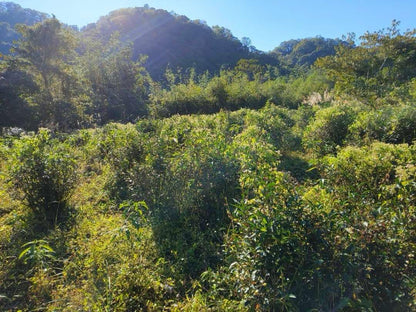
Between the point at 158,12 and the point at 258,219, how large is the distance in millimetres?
48889

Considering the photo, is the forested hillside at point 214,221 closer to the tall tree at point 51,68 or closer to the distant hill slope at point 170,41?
the tall tree at point 51,68

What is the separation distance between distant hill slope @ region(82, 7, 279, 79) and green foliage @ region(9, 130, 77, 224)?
2738 centimetres

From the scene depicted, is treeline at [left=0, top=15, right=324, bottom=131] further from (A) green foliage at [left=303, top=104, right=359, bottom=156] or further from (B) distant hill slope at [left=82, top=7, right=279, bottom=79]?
(B) distant hill slope at [left=82, top=7, right=279, bottom=79]

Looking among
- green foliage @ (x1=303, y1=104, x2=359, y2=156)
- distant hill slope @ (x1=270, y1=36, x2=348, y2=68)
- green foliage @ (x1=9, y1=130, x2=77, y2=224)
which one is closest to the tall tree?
green foliage @ (x1=9, y1=130, x2=77, y2=224)

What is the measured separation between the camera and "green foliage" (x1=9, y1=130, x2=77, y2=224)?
2.63m

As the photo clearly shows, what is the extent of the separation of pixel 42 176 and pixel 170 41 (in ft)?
126

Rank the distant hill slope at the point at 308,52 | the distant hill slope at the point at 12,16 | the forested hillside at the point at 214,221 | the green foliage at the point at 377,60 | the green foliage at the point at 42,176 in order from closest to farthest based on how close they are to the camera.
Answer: the forested hillside at the point at 214,221 < the green foliage at the point at 42,176 < the green foliage at the point at 377,60 < the distant hill slope at the point at 12,16 < the distant hill slope at the point at 308,52

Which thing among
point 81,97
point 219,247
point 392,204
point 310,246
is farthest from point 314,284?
point 81,97

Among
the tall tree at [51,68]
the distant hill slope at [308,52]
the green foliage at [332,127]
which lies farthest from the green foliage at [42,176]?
the distant hill slope at [308,52]

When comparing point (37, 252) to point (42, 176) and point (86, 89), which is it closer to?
point (42, 176)

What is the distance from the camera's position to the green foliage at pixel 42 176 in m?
2.63

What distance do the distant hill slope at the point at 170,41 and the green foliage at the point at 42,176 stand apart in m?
27.4

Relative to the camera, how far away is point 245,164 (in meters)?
2.37

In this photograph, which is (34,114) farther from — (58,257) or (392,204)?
(392,204)
